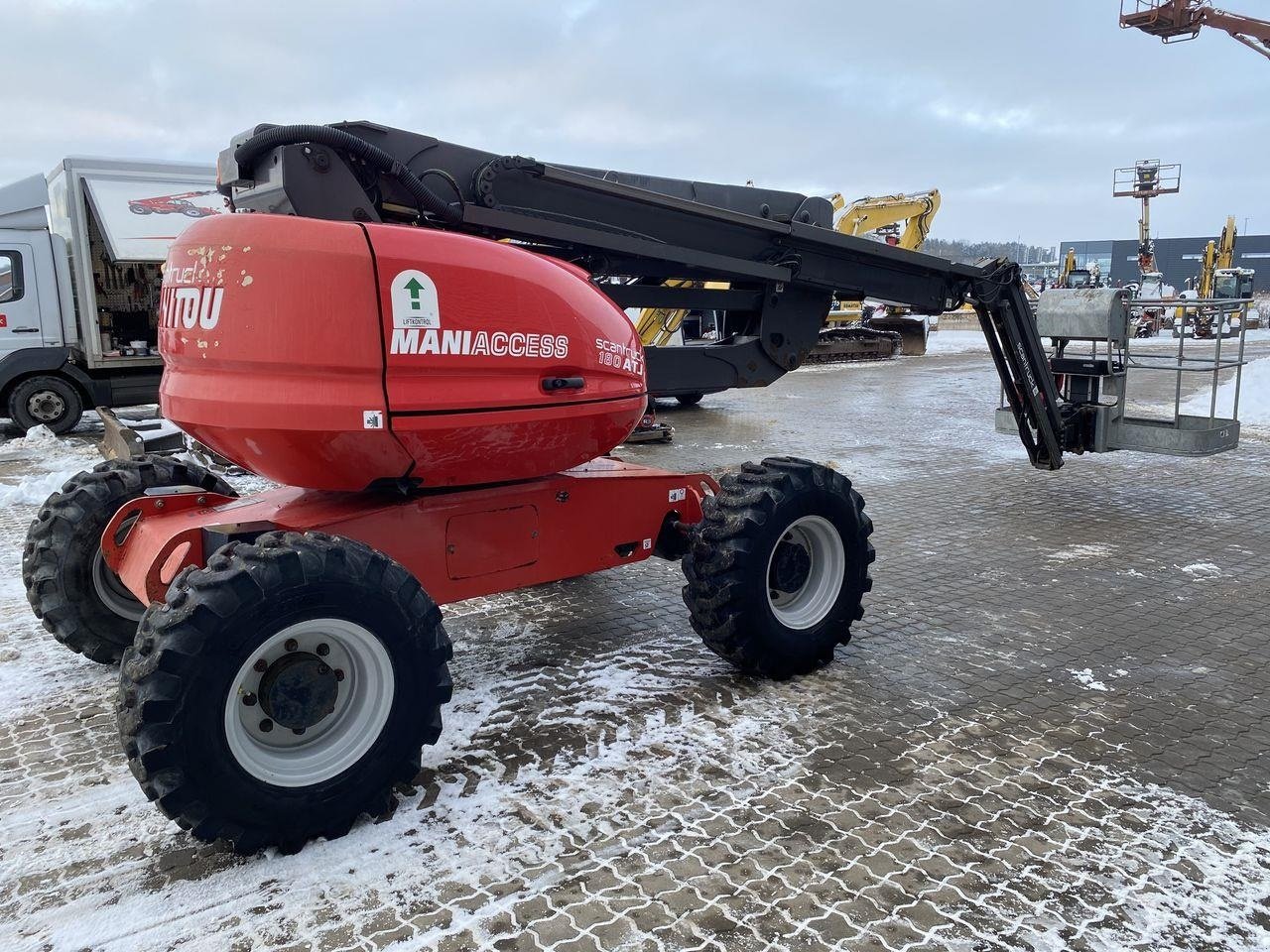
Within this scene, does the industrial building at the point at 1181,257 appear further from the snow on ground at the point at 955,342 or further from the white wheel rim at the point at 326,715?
the white wheel rim at the point at 326,715

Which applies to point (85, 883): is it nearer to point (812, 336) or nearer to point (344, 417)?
point (344, 417)

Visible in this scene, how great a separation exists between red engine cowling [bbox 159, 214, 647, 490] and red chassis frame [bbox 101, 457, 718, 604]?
0.58ft

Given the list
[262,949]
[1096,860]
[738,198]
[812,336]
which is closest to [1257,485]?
[812,336]

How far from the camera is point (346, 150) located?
3.67 metres

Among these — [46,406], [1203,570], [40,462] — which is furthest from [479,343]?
[46,406]

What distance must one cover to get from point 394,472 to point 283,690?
933 millimetres

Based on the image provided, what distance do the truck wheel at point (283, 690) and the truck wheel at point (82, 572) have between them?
1.66 m

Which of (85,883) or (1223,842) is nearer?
(85,883)

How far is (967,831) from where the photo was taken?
3.34 meters

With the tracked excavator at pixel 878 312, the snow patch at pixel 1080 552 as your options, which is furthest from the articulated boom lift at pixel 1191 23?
the snow patch at pixel 1080 552

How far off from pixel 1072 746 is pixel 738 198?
10.3 ft

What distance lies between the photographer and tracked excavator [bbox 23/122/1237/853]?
315 centimetres

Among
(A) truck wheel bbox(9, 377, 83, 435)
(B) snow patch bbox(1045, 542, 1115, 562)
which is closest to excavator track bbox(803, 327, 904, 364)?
(A) truck wheel bbox(9, 377, 83, 435)

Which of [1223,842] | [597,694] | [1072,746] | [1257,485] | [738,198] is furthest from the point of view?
[1257,485]
